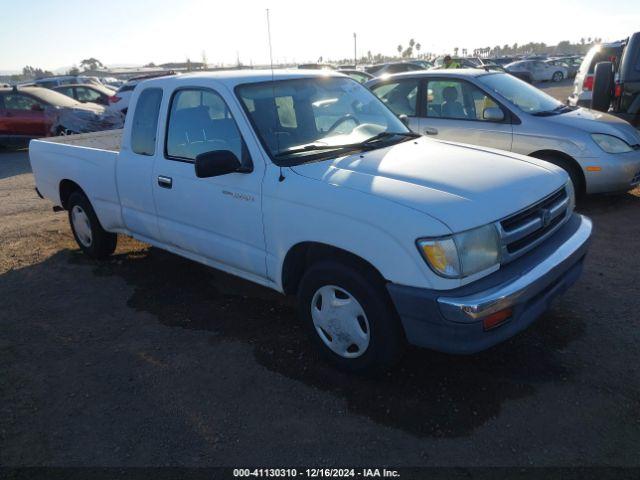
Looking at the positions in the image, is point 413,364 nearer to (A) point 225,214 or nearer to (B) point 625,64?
(A) point 225,214

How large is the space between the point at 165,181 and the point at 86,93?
636 inches

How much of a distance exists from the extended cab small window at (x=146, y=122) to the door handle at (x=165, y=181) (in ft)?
0.91

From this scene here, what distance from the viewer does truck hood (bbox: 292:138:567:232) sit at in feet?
9.41

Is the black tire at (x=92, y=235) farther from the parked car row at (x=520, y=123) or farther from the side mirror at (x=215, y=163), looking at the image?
the parked car row at (x=520, y=123)

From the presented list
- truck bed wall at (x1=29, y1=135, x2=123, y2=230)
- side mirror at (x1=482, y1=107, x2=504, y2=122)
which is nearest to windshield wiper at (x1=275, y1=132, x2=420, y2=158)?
truck bed wall at (x1=29, y1=135, x2=123, y2=230)

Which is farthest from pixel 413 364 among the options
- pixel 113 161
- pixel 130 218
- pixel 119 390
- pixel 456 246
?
pixel 113 161

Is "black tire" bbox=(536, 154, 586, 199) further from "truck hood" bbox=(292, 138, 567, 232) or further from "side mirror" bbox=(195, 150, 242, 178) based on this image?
"side mirror" bbox=(195, 150, 242, 178)

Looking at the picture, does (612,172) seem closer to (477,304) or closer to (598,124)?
(598,124)

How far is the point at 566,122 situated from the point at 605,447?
4.57 meters

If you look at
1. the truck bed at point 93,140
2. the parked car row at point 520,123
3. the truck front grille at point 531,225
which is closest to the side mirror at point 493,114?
the parked car row at point 520,123

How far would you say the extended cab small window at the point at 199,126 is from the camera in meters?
3.85

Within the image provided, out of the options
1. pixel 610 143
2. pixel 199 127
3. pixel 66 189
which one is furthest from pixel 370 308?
pixel 610 143

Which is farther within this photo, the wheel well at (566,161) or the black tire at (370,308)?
the wheel well at (566,161)

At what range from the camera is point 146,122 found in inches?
179
